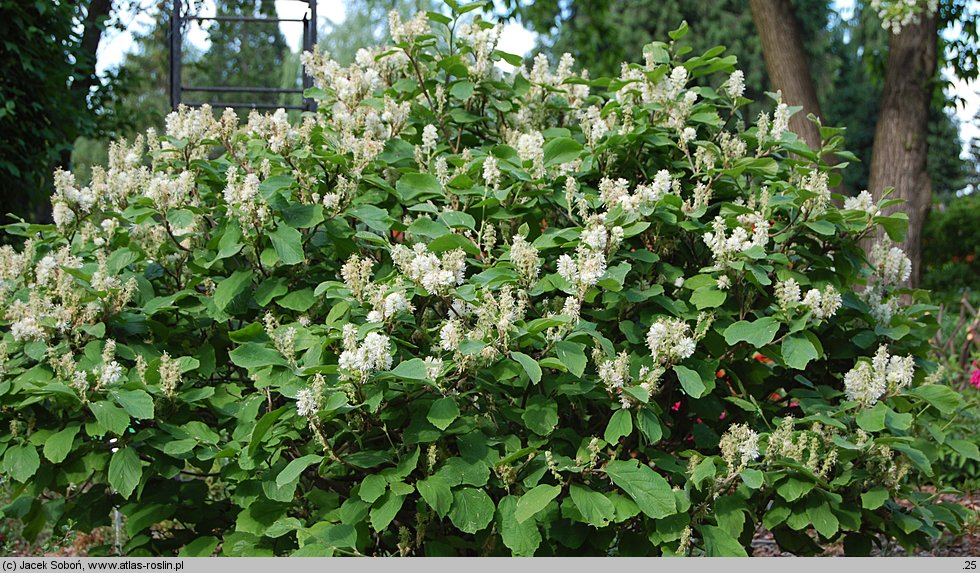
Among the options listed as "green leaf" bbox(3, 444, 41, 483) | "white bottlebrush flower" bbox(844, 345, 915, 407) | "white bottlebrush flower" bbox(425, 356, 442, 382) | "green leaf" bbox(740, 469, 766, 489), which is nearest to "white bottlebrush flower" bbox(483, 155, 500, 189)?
"white bottlebrush flower" bbox(425, 356, 442, 382)

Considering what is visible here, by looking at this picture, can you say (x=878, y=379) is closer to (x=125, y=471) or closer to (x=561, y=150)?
(x=561, y=150)

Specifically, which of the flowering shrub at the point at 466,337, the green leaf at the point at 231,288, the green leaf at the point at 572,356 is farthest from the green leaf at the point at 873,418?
the green leaf at the point at 231,288

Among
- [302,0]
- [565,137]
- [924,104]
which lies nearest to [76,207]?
[565,137]

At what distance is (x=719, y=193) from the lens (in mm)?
2686

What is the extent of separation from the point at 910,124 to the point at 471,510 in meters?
5.92

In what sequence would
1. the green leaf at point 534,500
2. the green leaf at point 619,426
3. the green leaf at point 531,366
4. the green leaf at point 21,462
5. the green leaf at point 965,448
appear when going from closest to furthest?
the green leaf at point 531,366
the green leaf at point 534,500
the green leaf at point 619,426
the green leaf at point 21,462
the green leaf at point 965,448

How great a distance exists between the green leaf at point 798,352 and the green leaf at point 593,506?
58cm

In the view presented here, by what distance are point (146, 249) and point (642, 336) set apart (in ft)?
4.84

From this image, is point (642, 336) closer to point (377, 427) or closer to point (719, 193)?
point (719, 193)

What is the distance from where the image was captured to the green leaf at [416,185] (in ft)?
8.23

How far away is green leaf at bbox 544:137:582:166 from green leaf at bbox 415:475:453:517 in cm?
97

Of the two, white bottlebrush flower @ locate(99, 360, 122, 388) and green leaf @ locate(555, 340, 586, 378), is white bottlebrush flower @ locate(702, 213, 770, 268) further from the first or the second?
white bottlebrush flower @ locate(99, 360, 122, 388)

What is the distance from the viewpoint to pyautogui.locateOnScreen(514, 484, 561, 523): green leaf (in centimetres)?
204

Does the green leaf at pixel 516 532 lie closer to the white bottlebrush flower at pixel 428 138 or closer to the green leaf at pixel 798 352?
the green leaf at pixel 798 352
